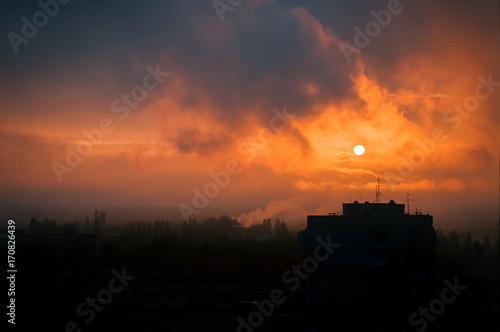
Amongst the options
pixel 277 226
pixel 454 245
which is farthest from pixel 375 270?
pixel 277 226

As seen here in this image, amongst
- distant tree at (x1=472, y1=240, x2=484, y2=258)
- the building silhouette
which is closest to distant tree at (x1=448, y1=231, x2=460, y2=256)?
distant tree at (x1=472, y1=240, x2=484, y2=258)

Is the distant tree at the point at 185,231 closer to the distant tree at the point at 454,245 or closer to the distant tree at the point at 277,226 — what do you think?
the distant tree at the point at 277,226

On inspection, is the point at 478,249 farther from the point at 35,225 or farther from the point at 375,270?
the point at 35,225

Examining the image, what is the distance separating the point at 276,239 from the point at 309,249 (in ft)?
53.7

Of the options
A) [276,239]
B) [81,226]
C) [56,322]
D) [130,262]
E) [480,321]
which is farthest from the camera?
→ [81,226]

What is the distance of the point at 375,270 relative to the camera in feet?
25.1

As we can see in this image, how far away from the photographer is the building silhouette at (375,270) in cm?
744

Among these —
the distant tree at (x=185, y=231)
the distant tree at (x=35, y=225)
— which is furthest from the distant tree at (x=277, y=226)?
the distant tree at (x=35, y=225)

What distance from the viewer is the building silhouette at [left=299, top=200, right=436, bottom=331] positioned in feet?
24.4

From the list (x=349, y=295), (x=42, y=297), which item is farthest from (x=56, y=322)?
(x=349, y=295)

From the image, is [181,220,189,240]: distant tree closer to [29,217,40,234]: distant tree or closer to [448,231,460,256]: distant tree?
[29,217,40,234]: distant tree

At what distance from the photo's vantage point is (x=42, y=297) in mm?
8250

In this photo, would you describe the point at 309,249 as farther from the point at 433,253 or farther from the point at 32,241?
the point at 32,241

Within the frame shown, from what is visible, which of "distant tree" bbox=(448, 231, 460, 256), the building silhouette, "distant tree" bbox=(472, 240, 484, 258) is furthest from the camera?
"distant tree" bbox=(448, 231, 460, 256)
